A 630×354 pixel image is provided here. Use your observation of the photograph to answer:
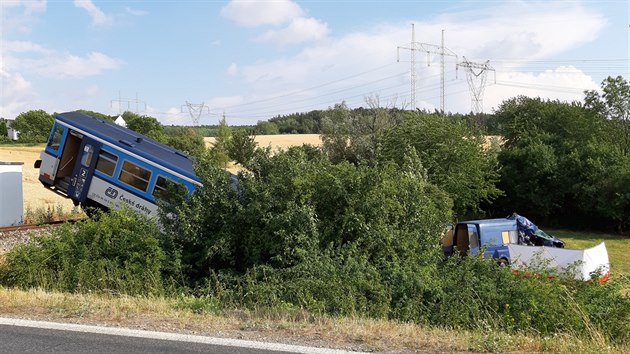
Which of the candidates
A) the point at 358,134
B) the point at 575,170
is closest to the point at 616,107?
the point at 575,170

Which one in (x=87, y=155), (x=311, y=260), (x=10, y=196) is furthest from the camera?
(x=10, y=196)

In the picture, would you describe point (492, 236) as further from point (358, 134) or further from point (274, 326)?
point (358, 134)

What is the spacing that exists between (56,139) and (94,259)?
1006 cm

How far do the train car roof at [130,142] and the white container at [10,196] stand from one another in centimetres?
328

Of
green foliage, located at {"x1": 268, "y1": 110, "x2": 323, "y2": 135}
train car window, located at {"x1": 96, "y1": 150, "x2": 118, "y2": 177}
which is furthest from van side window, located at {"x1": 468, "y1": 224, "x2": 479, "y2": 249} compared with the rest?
green foliage, located at {"x1": 268, "y1": 110, "x2": 323, "y2": 135}

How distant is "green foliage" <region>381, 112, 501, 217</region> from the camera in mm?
29953

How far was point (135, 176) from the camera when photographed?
1664cm

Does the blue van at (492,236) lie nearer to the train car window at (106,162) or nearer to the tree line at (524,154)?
the tree line at (524,154)

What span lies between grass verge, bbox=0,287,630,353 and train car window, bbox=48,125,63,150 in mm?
12405

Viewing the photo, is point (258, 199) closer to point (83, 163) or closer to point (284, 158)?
point (284, 158)

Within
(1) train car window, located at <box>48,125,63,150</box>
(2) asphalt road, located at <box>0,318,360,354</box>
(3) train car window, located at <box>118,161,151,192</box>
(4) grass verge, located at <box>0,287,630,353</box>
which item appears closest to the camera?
(2) asphalt road, located at <box>0,318,360,354</box>

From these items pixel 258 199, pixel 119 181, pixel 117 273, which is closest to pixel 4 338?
pixel 117 273

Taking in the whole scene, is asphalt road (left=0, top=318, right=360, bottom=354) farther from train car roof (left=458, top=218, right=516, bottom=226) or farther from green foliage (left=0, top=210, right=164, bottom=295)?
train car roof (left=458, top=218, right=516, bottom=226)

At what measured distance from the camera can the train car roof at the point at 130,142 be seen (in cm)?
1636
